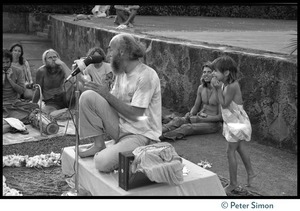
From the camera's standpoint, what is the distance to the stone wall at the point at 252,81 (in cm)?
533

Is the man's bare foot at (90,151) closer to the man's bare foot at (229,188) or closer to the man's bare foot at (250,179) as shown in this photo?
the man's bare foot at (229,188)

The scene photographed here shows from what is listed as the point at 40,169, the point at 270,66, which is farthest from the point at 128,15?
the point at 40,169

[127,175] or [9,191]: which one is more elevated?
[127,175]

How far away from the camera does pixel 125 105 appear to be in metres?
4.09

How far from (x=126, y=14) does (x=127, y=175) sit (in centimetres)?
788

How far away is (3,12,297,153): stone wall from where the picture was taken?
210 inches

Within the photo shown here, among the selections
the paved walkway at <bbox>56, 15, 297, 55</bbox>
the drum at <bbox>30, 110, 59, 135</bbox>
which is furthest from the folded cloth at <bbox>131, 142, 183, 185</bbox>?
the paved walkway at <bbox>56, 15, 297, 55</bbox>

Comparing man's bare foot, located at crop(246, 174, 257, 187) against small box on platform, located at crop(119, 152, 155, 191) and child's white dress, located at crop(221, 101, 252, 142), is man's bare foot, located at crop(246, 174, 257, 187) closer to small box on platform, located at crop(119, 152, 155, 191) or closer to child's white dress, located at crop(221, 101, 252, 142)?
child's white dress, located at crop(221, 101, 252, 142)

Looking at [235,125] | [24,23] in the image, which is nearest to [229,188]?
[235,125]

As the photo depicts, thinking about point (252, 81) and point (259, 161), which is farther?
point (252, 81)

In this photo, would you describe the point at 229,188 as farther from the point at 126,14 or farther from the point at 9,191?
the point at 126,14

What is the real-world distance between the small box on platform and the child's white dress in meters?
0.94

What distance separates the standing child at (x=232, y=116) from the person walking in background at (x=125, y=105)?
581 millimetres

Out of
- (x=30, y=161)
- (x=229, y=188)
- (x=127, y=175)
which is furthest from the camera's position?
(x=30, y=161)
